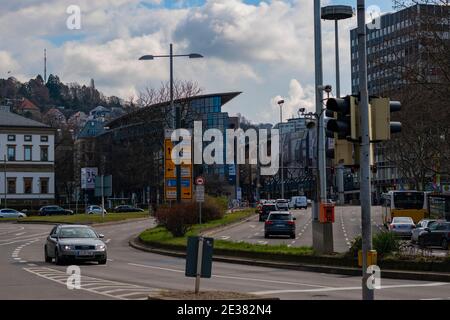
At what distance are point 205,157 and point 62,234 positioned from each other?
5809cm

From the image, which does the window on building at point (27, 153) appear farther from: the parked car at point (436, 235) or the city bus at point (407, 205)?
the parked car at point (436, 235)

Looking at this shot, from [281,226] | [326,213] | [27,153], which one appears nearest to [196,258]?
[326,213]

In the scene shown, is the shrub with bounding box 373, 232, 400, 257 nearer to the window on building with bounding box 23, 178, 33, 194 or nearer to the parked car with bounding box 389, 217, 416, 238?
the parked car with bounding box 389, 217, 416, 238

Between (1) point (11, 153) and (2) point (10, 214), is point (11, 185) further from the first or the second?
(2) point (10, 214)

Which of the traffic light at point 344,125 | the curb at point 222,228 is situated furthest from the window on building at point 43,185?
the traffic light at point 344,125

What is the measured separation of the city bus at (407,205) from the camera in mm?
60156

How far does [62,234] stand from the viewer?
29750 millimetres

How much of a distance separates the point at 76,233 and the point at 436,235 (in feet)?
62.9

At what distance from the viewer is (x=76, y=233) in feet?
98.6

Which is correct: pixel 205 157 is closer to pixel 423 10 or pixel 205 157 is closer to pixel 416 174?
pixel 416 174

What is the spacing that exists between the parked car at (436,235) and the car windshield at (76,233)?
1764cm

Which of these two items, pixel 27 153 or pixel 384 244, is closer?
pixel 384 244

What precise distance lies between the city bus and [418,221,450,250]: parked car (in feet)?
63.8

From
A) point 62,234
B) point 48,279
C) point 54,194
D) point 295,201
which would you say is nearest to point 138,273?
point 48,279
